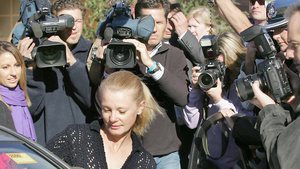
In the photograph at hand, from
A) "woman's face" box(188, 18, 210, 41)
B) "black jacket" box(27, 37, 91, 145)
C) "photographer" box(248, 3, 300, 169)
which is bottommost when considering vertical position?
"black jacket" box(27, 37, 91, 145)

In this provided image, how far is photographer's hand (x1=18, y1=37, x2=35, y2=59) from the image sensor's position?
4.66 meters

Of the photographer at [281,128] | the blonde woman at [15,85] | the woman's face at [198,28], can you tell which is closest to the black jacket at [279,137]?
the photographer at [281,128]

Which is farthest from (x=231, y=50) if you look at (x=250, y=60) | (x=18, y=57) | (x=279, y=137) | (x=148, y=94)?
(x=279, y=137)

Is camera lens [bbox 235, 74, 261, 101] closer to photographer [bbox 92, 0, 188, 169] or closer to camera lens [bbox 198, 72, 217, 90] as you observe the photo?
camera lens [bbox 198, 72, 217, 90]

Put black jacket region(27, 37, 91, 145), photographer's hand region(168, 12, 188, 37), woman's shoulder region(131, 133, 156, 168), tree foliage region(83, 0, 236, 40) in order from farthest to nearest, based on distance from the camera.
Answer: tree foliage region(83, 0, 236, 40)
photographer's hand region(168, 12, 188, 37)
black jacket region(27, 37, 91, 145)
woman's shoulder region(131, 133, 156, 168)

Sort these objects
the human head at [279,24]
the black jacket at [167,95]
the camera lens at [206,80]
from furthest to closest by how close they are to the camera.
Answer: the black jacket at [167,95] → the camera lens at [206,80] → the human head at [279,24]

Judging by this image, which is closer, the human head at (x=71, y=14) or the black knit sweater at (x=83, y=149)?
the black knit sweater at (x=83, y=149)

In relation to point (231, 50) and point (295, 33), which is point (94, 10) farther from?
point (295, 33)

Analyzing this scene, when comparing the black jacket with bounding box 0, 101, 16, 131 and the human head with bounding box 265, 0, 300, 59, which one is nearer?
the human head with bounding box 265, 0, 300, 59

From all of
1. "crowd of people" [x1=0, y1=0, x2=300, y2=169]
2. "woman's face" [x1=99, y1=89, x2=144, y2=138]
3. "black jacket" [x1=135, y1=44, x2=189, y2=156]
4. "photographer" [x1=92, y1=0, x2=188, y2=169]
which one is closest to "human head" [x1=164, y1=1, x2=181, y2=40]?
"crowd of people" [x1=0, y1=0, x2=300, y2=169]

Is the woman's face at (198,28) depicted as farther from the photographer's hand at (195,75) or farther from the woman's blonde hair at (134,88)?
the woman's blonde hair at (134,88)

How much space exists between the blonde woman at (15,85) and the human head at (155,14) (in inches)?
34.0

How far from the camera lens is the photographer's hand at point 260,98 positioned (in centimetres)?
350

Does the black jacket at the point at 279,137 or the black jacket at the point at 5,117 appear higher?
the black jacket at the point at 279,137
